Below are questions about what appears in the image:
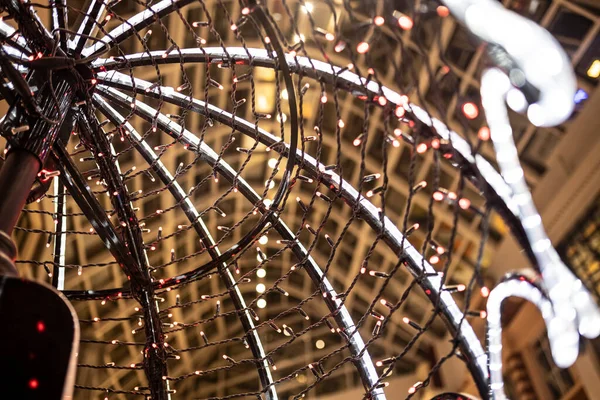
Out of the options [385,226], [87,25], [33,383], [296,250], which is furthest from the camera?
[296,250]

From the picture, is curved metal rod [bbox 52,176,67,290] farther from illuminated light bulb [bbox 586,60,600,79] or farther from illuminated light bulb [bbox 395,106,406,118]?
illuminated light bulb [bbox 586,60,600,79]

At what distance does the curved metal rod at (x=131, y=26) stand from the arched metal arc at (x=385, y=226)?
0.15 metres

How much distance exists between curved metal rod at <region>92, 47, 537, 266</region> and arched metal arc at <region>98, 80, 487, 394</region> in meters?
0.16

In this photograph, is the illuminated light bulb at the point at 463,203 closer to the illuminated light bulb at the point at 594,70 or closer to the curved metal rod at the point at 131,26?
the curved metal rod at the point at 131,26

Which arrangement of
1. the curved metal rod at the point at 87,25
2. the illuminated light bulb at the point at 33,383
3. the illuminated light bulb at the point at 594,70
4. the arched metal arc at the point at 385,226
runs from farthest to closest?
the illuminated light bulb at the point at 594,70 → the curved metal rod at the point at 87,25 → the arched metal arc at the point at 385,226 → the illuminated light bulb at the point at 33,383

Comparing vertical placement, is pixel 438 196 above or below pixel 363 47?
below

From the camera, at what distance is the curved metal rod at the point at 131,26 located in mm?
2373

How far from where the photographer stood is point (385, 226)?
91.0 inches

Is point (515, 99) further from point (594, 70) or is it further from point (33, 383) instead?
point (594, 70)

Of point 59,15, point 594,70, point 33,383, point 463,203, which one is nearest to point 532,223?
point 463,203

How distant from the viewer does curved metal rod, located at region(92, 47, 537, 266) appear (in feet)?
5.29

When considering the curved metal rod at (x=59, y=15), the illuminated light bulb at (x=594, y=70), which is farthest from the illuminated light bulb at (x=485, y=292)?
the illuminated light bulb at (x=594, y=70)

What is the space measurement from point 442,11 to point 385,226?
1.10 m

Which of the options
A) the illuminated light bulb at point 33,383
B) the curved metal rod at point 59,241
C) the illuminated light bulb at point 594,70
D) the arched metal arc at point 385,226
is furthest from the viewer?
the illuminated light bulb at point 594,70
